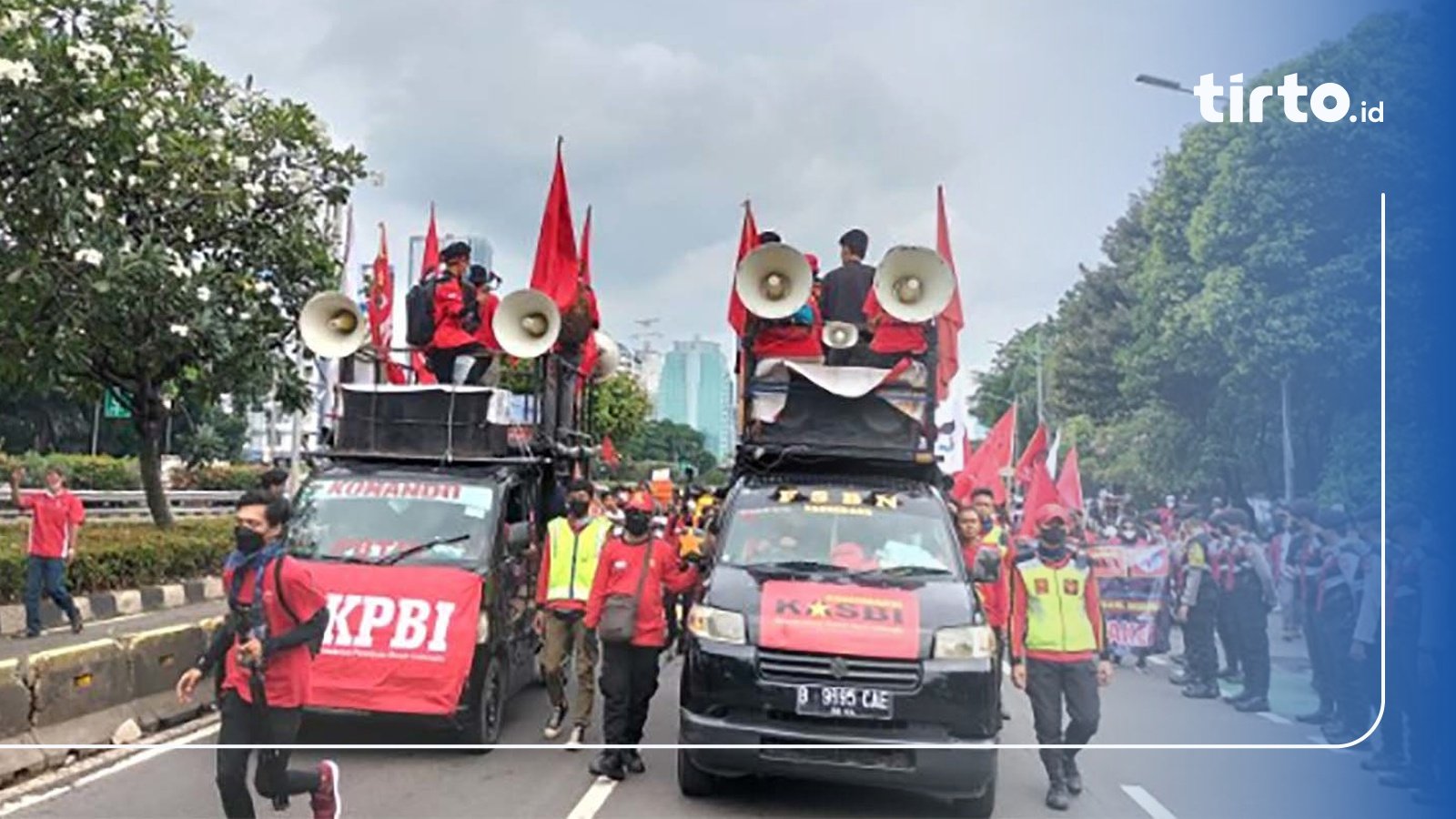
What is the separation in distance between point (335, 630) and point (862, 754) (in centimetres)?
316

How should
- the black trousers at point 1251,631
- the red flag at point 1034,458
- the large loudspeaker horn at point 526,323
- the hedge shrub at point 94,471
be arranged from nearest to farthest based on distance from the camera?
the black trousers at point 1251,631
the red flag at point 1034,458
the large loudspeaker horn at point 526,323
the hedge shrub at point 94,471

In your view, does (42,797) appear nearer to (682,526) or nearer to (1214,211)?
(1214,211)

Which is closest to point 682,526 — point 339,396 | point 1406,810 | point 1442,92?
point 339,396

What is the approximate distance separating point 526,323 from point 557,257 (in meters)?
0.62

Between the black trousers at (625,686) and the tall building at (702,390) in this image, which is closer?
the black trousers at (625,686)

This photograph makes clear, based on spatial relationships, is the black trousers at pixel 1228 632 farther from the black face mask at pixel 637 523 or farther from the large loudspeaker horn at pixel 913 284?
the black face mask at pixel 637 523

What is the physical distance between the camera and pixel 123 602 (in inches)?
628

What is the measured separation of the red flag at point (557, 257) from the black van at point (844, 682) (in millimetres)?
3593

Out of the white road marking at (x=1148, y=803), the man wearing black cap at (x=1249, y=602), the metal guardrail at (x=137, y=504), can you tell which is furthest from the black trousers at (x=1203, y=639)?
the metal guardrail at (x=137, y=504)

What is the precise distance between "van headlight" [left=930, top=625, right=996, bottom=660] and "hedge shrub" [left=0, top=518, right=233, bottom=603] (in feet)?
36.4

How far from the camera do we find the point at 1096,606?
768 cm

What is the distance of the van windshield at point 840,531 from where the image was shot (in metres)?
7.43

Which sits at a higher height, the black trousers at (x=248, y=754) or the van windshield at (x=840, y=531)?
the van windshield at (x=840, y=531)

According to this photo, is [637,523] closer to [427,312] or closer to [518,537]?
[518,537]
